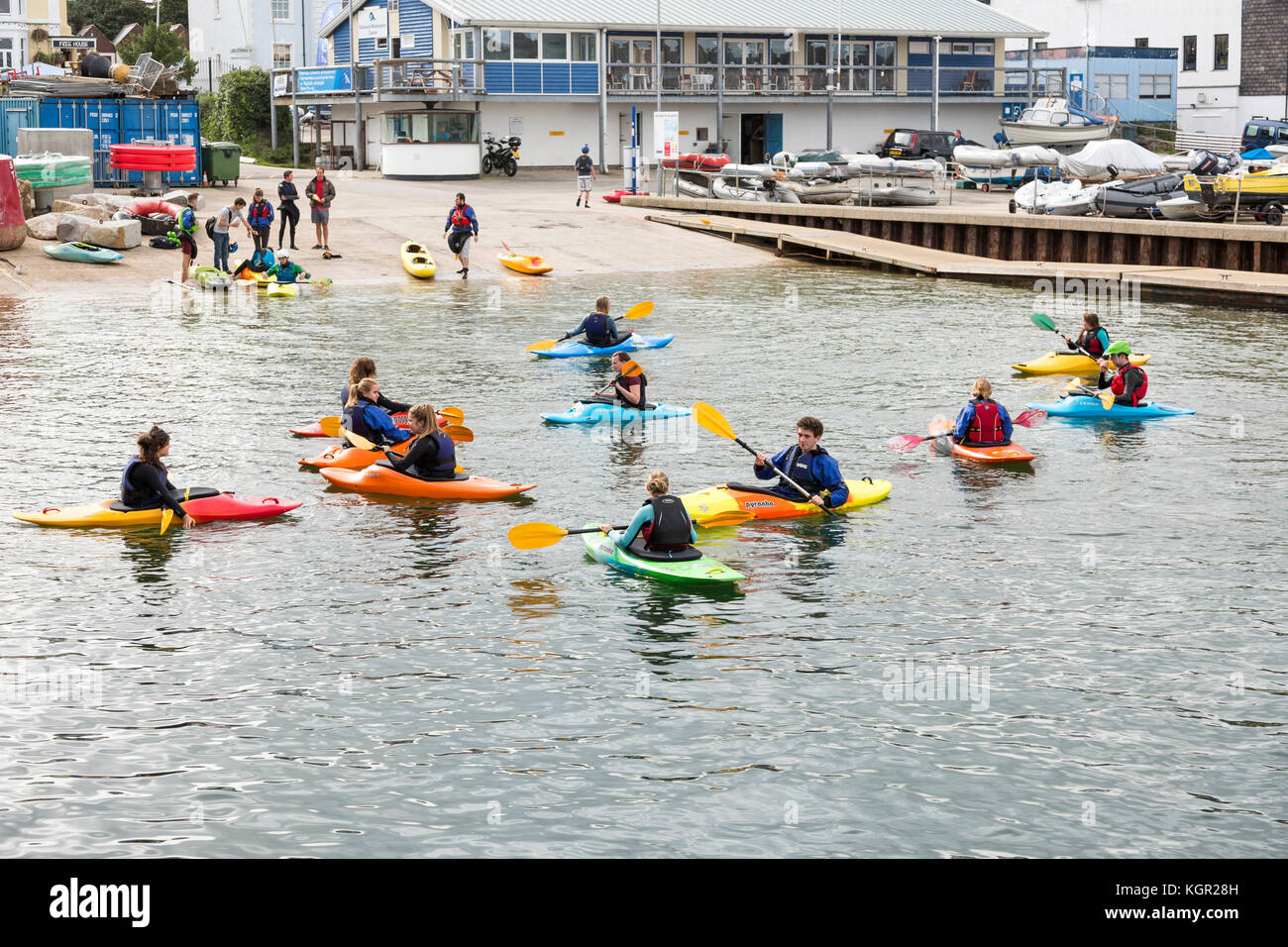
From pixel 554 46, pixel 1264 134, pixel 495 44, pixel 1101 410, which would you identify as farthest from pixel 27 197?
pixel 1264 134

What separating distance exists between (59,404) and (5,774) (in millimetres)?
12106

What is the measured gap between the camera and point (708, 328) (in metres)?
27.9

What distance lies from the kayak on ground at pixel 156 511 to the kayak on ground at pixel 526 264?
21.3m

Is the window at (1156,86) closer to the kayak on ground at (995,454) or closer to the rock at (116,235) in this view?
the rock at (116,235)

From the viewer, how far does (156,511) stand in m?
14.5

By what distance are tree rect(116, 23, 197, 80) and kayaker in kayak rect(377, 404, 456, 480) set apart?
64220 millimetres

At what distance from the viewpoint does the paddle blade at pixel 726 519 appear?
1454cm

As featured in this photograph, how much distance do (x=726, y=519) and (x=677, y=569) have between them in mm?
2043

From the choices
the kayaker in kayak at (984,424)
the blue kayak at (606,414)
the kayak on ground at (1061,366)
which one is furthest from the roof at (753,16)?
the kayaker in kayak at (984,424)

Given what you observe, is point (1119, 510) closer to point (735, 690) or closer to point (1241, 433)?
point (1241, 433)

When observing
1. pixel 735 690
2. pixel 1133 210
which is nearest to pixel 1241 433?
pixel 735 690

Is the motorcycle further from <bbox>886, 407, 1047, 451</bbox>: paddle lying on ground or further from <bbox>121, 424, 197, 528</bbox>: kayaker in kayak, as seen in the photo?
<bbox>121, 424, 197, 528</bbox>: kayaker in kayak

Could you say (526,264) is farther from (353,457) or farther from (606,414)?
(353,457)
